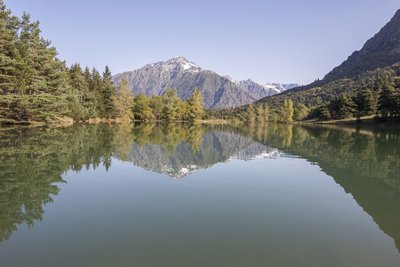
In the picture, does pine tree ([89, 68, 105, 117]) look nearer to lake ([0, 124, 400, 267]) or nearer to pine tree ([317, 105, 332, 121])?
lake ([0, 124, 400, 267])

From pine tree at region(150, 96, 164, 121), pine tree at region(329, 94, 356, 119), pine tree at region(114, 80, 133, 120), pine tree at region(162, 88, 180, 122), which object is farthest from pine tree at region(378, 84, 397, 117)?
pine tree at region(114, 80, 133, 120)

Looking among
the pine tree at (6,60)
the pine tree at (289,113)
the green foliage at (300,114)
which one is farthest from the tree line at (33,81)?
the green foliage at (300,114)

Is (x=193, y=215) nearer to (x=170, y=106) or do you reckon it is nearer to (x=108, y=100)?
(x=108, y=100)

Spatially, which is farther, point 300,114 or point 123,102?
point 300,114

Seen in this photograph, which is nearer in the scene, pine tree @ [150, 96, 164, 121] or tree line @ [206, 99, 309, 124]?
pine tree @ [150, 96, 164, 121]

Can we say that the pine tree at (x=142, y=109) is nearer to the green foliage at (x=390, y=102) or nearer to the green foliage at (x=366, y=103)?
the green foliage at (x=366, y=103)

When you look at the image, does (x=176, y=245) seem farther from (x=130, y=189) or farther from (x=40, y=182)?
(x=40, y=182)

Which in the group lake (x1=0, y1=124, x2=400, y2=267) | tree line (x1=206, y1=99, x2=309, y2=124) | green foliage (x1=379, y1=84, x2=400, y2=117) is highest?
green foliage (x1=379, y1=84, x2=400, y2=117)

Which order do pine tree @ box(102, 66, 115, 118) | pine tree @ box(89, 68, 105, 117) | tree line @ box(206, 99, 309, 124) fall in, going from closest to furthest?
pine tree @ box(89, 68, 105, 117)
pine tree @ box(102, 66, 115, 118)
tree line @ box(206, 99, 309, 124)

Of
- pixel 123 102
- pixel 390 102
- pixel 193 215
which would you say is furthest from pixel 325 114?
pixel 193 215

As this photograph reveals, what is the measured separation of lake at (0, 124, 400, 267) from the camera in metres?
7.56

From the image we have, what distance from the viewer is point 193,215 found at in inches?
421

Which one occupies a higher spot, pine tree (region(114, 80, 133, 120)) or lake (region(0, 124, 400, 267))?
pine tree (region(114, 80, 133, 120))

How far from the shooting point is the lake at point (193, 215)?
24.8 ft
